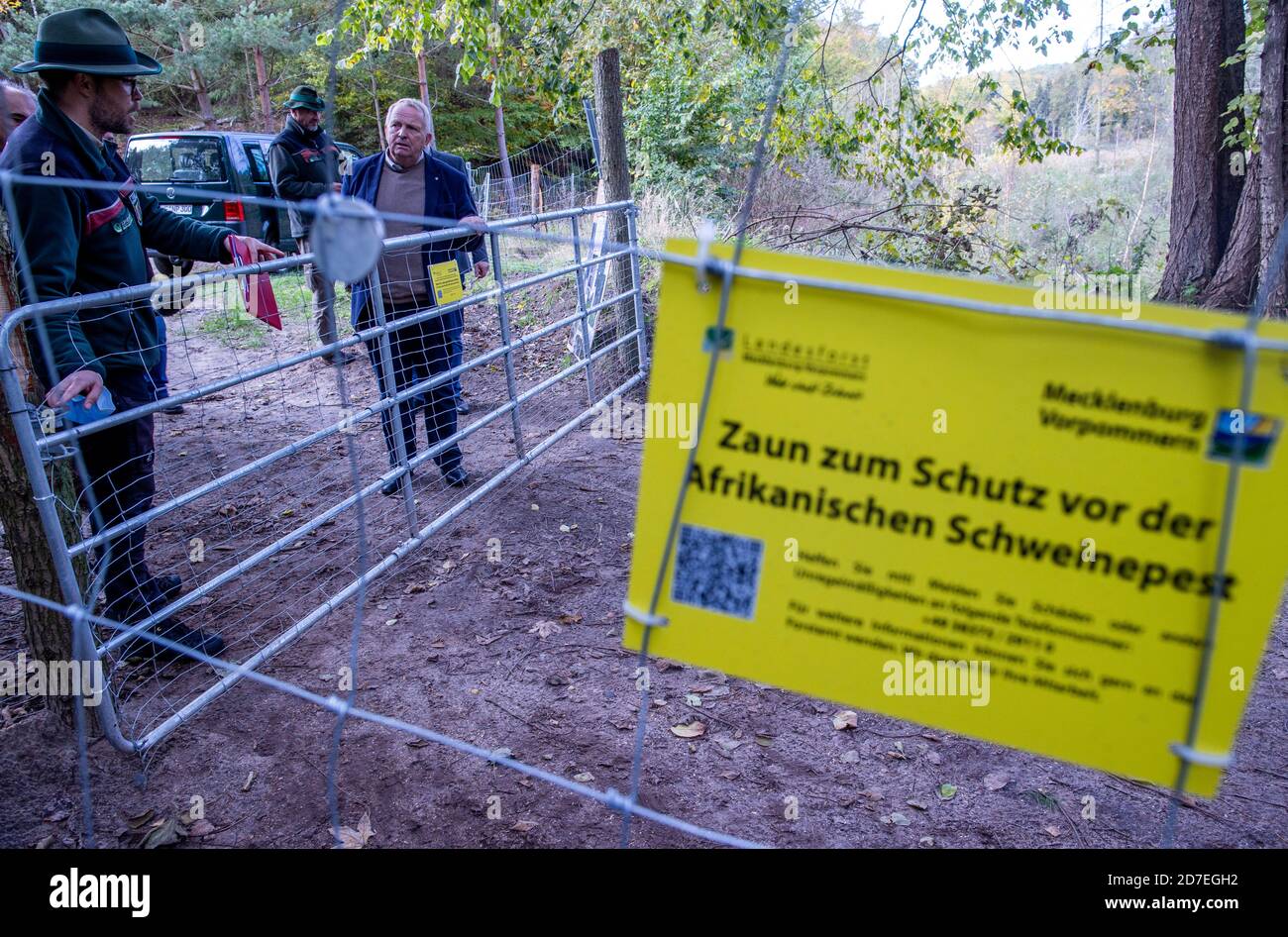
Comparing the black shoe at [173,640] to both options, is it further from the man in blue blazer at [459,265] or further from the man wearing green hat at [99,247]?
the man in blue blazer at [459,265]

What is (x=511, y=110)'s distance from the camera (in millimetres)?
27859

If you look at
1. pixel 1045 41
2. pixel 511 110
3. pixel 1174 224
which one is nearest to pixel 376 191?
pixel 1045 41

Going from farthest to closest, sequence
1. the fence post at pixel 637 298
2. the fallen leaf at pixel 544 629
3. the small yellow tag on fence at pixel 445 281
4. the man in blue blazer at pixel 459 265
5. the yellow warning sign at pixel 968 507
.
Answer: the fence post at pixel 637 298 → the man in blue blazer at pixel 459 265 → the small yellow tag on fence at pixel 445 281 → the fallen leaf at pixel 544 629 → the yellow warning sign at pixel 968 507

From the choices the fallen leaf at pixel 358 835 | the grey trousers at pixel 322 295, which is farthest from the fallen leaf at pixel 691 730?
the grey trousers at pixel 322 295

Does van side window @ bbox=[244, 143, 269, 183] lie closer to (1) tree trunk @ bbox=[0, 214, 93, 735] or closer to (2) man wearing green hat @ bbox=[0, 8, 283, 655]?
(2) man wearing green hat @ bbox=[0, 8, 283, 655]

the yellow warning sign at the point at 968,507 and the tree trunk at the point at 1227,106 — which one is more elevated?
the tree trunk at the point at 1227,106

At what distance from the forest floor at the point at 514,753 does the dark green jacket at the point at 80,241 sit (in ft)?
0.85

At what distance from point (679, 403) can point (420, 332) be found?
12.9ft

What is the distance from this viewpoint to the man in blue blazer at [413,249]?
455 centimetres

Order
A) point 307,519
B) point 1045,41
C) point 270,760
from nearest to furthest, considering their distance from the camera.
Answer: point 270,760 < point 307,519 < point 1045,41

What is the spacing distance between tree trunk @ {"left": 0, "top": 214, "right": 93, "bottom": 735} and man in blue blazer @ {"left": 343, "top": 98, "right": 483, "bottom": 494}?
5.88 feet

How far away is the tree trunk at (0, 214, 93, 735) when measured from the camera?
8.30 ft
